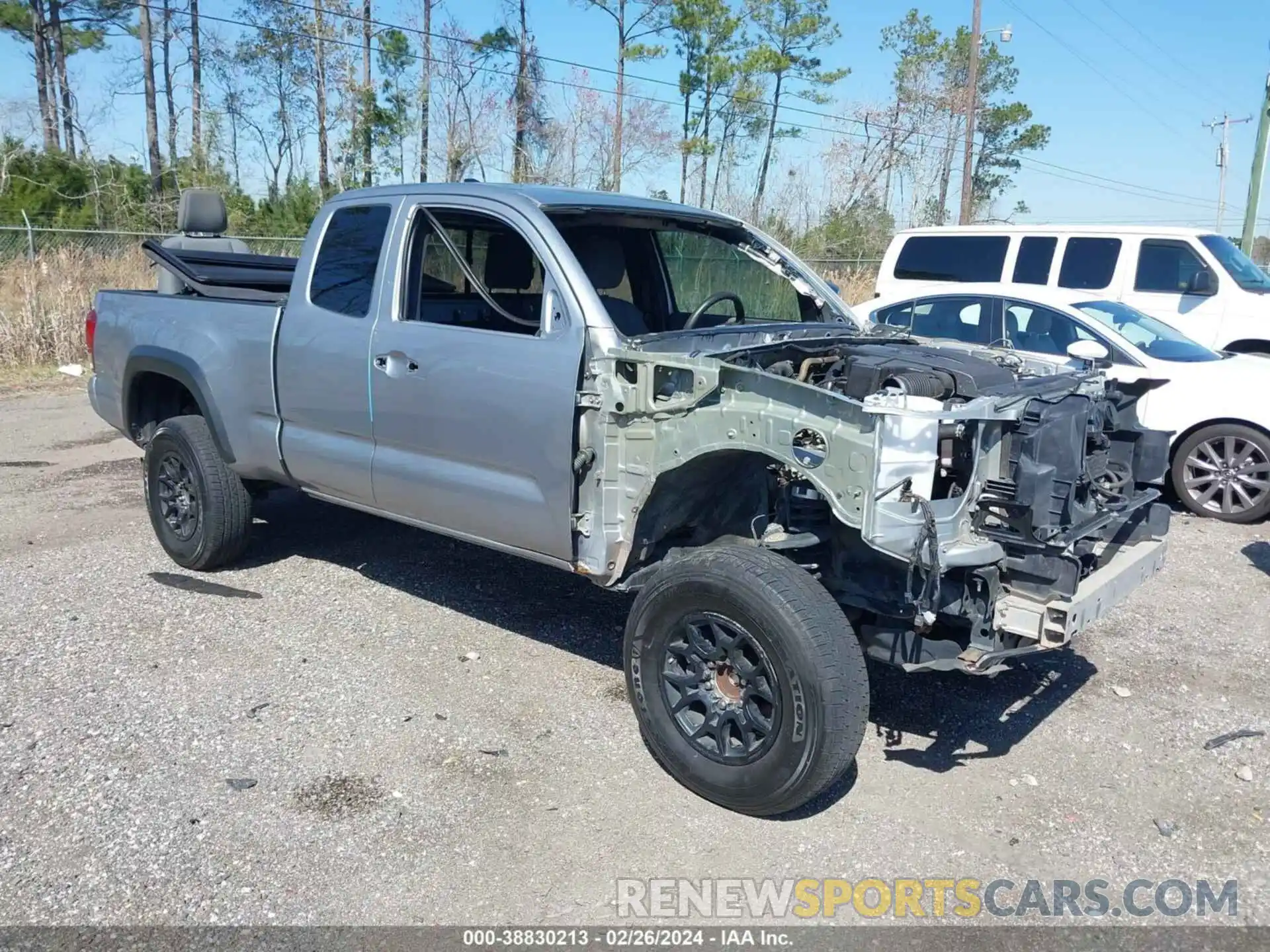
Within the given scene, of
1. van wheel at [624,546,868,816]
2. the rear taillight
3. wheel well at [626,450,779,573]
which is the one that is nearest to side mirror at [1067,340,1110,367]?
wheel well at [626,450,779,573]

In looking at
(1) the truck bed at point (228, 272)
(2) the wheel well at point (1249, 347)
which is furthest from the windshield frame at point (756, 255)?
(2) the wheel well at point (1249, 347)

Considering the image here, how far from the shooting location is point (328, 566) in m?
6.21

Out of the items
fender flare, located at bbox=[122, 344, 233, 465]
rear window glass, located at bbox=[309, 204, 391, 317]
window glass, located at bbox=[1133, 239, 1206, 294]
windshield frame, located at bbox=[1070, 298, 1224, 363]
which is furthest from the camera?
window glass, located at bbox=[1133, 239, 1206, 294]

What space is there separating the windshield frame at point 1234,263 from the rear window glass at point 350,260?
903 cm

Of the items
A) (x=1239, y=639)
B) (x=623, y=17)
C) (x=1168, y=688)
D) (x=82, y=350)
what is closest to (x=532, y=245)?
(x=1168, y=688)

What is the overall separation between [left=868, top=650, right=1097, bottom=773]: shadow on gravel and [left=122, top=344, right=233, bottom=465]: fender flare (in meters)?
3.59

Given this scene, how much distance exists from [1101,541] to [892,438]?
1361 mm

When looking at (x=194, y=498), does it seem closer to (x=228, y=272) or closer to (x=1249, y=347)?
(x=228, y=272)

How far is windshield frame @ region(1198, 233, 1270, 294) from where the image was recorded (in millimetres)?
10477

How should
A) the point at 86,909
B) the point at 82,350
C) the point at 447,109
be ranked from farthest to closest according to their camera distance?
the point at 447,109 < the point at 82,350 < the point at 86,909

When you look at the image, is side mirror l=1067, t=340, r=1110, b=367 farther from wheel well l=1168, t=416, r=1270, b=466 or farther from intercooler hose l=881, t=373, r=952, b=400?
wheel well l=1168, t=416, r=1270, b=466

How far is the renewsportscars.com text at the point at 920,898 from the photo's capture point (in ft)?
10.4

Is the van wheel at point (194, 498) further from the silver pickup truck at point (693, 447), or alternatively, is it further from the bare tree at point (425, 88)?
the bare tree at point (425, 88)

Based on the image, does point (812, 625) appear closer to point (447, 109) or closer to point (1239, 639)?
point (1239, 639)
